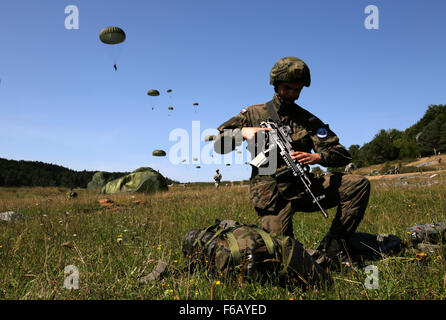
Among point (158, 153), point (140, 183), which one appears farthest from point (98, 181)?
point (140, 183)

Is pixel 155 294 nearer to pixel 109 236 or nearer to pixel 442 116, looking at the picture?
pixel 109 236

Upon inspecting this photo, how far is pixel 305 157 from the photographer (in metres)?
3.50

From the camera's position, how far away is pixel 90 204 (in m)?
11.3

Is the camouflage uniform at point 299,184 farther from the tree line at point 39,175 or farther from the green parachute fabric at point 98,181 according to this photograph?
the tree line at point 39,175

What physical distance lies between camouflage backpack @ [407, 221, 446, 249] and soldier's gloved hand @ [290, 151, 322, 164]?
154 centimetres

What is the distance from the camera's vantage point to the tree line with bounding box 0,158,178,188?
123 ft

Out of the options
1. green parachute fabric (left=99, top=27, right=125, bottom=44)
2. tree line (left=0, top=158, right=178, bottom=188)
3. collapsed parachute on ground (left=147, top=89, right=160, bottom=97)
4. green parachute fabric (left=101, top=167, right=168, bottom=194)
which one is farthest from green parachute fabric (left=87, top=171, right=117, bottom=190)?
green parachute fabric (left=99, top=27, right=125, bottom=44)

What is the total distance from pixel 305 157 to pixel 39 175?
4686 centimetres

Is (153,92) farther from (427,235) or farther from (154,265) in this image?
(427,235)

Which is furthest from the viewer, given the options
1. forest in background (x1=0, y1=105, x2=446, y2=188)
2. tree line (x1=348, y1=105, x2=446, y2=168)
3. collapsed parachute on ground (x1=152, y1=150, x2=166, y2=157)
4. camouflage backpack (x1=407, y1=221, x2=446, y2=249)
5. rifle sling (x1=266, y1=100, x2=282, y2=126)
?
tree line (x1=348, y1=105, x2=446, y2=168)

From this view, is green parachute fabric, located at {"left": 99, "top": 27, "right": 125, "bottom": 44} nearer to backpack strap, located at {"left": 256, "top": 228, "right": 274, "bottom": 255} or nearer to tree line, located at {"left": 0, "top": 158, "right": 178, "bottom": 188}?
tree line, located at {"left": 0, "top": 158, "right": 178, "bottom": 188}

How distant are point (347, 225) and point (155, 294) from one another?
8.14 feet
